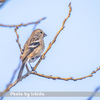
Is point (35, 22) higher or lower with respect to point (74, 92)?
higher

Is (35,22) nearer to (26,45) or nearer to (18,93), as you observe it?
(18,93)

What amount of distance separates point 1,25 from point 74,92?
8.07 ft

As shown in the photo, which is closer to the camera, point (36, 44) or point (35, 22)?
point (35, 22)

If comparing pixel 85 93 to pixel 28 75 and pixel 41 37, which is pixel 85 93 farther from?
pixel 41 37

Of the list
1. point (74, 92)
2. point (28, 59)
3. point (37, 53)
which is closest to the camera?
point (74, 92)

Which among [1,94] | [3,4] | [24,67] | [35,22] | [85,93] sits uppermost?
[3,4]

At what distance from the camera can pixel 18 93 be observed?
14.0 feet

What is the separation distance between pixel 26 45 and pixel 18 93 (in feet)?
8.17

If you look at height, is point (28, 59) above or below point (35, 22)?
below

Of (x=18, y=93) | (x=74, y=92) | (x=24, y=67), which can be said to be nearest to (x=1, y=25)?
(x=18, y=93)

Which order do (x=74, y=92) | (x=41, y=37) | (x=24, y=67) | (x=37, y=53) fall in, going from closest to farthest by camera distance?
(x=74, y=92) → (x=24, y=67) → (x=37, y=53) → (x=41, y=37)

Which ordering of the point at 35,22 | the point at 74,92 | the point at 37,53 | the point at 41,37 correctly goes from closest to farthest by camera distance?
the point at 35,22 < the point at 74,92 < the point at 37,53 < the point at 41,37

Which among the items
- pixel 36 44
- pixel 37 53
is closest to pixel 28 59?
pixel 37 53

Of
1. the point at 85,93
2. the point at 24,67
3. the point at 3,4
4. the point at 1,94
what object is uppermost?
the point at 3,4
